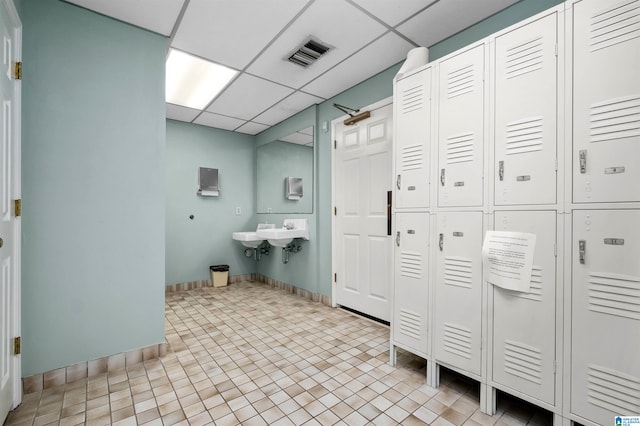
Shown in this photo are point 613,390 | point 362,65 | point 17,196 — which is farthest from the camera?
point 362,65

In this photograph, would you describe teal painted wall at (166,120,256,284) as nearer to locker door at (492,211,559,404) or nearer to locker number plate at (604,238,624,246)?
locker door at (492,211,559,404)

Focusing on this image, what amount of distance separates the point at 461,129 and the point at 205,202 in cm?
379

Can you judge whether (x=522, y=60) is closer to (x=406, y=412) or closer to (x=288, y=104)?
(x=406, y=412)

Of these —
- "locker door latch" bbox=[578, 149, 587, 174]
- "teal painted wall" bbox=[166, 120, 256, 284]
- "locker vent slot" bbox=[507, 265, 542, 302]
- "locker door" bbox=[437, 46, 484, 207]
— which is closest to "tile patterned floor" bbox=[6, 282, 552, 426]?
"locker vent slot" bbox=[507, 265, 542, 302]

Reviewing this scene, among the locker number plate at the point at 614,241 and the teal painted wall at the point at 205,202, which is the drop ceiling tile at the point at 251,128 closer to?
the teal painted wall at the point at 205,202

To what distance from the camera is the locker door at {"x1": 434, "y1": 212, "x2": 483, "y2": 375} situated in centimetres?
167

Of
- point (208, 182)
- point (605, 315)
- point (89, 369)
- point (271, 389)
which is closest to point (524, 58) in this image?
point (605, 315)

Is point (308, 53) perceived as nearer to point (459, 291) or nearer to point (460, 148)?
point (460, 148)

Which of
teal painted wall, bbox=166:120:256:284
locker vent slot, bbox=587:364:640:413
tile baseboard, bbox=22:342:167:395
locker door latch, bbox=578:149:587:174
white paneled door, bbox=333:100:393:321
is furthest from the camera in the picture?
teal painted wall, bbox=166:120:256:284

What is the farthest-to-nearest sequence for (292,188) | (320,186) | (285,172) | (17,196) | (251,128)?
(251,128) < (285,172) < (292,188) < (320,186) < (17,196)

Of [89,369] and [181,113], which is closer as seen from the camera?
[89,369]

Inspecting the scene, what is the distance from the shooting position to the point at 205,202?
4422 millimetres

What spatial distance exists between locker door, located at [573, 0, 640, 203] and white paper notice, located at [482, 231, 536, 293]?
1.03 ft

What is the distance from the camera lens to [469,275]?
5.59 feet
